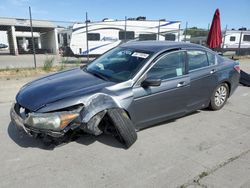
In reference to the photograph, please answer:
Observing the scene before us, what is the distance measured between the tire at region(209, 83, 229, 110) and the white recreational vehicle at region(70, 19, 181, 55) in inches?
478

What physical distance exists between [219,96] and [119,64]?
2.67 meters

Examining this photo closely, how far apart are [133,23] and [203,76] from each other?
14236mm

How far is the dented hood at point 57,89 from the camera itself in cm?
321

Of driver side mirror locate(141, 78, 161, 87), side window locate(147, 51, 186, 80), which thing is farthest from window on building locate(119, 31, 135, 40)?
driver side mirror locate(141, 78, 161, 87)

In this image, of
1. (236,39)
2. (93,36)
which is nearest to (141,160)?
(93,36)

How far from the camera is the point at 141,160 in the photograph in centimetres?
318

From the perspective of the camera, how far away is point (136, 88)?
363 centimetres

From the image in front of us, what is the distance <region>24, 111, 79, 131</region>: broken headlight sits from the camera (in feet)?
9.96

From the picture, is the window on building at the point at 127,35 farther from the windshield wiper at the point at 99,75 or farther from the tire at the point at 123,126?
the tire at the point at 123,126

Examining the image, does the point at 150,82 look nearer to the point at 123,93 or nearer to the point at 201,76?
the point at 123,93

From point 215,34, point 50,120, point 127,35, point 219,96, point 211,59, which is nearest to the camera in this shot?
point 50,120

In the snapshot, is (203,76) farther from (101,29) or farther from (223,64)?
(101,29)

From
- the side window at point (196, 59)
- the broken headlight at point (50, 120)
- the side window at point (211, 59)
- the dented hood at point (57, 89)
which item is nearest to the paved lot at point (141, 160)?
the broken headlight at point (50, 120)

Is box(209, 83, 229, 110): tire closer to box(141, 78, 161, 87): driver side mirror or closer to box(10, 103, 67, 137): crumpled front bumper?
box(141, 78, 161, 87): driver side mirror
